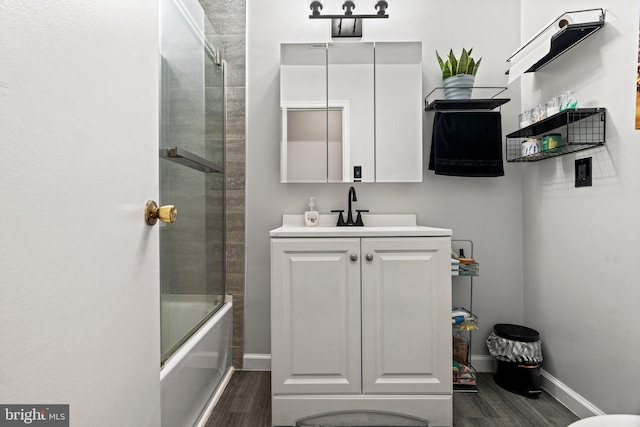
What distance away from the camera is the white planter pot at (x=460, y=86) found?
188 centimetres

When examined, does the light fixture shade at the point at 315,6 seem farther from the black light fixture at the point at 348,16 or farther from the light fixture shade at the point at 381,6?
the light fixture shade at the point at 381,6

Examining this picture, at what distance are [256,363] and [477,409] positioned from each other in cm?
121

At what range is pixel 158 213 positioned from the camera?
2.58ft

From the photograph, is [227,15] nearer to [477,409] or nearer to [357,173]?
[357,173]

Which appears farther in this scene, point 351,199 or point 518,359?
point 351,199

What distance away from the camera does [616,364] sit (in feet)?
4.39

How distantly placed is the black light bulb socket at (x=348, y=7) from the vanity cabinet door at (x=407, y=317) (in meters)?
1.32

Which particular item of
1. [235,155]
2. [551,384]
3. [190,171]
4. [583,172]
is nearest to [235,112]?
[235,155]

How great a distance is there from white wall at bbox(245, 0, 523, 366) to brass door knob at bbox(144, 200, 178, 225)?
4.07ft

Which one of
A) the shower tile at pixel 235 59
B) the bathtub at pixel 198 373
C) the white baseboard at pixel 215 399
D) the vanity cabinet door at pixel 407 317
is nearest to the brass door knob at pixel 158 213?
the bathtub at pixel 198 373

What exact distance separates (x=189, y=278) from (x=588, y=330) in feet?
5.83

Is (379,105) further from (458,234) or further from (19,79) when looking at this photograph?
(19,79)

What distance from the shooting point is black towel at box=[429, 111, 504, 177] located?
191 cm

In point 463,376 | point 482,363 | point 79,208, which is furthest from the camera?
point 482,363
